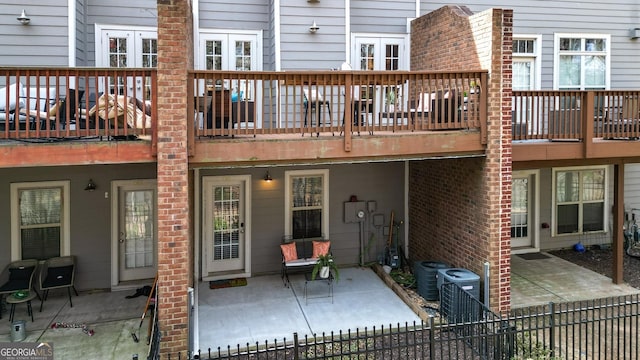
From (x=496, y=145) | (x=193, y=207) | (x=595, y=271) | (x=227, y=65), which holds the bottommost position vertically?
(x=595, y=271)

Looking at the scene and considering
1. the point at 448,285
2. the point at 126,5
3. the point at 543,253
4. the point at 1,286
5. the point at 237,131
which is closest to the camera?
the point at 237,131

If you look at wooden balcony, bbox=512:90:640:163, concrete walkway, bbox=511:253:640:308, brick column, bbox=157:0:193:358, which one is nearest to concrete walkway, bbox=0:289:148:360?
brick column, bbox=157:0:193:358

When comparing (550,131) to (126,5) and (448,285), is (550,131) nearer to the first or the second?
(448,285)

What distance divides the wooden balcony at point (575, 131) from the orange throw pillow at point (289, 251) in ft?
13.7

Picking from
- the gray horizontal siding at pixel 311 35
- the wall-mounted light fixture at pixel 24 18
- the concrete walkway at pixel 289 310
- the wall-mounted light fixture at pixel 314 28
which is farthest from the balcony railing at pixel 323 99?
the wall-mounted light fixture at pixel 24 18

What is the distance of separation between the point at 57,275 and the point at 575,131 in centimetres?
909

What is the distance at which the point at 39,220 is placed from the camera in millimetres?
8148

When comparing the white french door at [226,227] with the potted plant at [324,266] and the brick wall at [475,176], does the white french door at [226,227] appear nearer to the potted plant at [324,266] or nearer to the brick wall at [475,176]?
the potted plant at [324,266]

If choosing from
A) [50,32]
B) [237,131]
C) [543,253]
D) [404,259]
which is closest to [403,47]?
[404,259]

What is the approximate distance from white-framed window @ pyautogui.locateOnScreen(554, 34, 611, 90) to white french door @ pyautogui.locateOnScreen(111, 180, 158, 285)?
30.5 feet

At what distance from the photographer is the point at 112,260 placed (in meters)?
8.44

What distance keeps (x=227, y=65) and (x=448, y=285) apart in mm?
5600

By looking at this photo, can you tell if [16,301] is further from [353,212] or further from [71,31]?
[353,212]

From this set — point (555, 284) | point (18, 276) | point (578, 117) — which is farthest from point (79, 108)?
point (555, 284)
